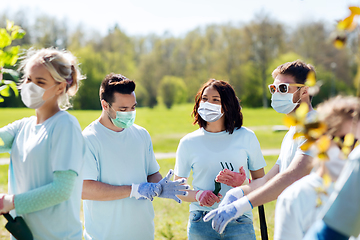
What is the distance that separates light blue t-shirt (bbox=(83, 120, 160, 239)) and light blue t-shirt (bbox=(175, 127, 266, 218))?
0.41 metres

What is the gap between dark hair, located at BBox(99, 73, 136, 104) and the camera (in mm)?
3035

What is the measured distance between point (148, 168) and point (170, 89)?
4582 cm

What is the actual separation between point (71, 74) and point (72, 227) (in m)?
1.01

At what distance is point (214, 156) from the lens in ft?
9.96

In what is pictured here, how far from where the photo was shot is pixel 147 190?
9.18ft

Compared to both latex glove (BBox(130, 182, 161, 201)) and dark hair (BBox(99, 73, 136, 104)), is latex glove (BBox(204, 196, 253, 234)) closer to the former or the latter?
latex glove (BBox(130, 182, 161, 201))

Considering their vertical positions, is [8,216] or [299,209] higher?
[299,209]

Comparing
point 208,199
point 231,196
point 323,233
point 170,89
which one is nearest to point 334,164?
point 323,233

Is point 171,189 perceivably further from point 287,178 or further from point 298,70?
point 298,70

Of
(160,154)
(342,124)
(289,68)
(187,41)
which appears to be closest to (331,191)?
(342,124)

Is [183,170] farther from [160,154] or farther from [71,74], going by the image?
[160,154]

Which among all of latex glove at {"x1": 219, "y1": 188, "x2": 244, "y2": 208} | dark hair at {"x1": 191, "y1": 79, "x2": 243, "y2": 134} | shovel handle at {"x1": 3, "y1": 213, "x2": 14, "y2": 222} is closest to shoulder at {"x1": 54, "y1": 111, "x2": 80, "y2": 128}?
shovel handle at {"x1": 3, "y1": 213, "x2": 14, "y2": 222}

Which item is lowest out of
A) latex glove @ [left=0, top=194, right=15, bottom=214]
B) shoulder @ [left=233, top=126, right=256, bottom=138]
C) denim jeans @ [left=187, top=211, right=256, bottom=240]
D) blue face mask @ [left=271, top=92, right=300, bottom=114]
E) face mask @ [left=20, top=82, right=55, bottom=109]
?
denim jeans @ [left=187, top=211, right=256, bottom=240]

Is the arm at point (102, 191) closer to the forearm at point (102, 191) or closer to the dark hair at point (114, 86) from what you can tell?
the forearm at point (102, 191)
